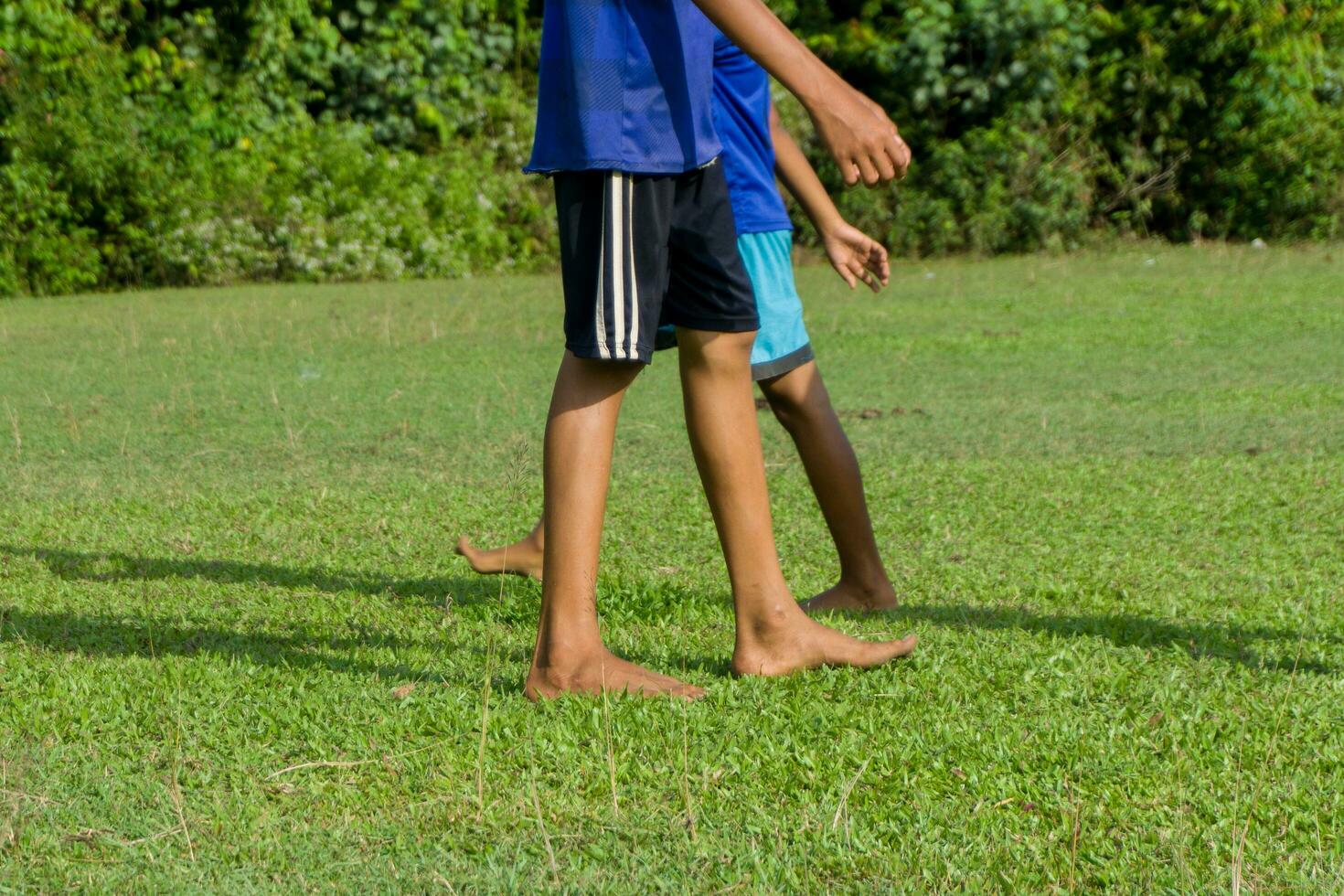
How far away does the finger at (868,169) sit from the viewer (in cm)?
264

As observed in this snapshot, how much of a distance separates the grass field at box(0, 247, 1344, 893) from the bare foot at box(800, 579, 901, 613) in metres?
0.08

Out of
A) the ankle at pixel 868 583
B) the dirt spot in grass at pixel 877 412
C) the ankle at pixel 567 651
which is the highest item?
the ankle at pixel 567 651

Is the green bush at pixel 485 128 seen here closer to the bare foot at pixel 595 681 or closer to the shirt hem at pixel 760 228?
the shirt hem at pixel 760 228

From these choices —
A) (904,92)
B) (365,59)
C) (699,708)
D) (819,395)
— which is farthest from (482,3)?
(699,708)

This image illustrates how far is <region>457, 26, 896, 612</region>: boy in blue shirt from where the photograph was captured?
384 cm

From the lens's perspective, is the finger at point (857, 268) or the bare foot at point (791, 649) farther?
the finger at point (857, 268)

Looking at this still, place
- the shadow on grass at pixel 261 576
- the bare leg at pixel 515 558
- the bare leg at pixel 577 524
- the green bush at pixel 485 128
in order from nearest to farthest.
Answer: the bare leg at pixel 577 524
the shadow on grass at pixel 261 576
the bare leg at pixel 515 558
the green bush at pixel 485 128

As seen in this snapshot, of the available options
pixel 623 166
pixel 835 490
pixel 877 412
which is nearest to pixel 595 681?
pixel 623 166

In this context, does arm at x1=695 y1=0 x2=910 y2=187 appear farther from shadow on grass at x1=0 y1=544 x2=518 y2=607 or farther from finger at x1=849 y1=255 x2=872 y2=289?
shadow on grass at x1=0 y1=544 x2=518 y2=607

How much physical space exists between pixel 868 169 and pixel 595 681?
1.08 metres

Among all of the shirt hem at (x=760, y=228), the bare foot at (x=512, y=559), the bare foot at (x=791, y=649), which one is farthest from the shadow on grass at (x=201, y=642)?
the shirt hem at (x=760, y=228)

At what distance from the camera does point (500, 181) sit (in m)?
17.1

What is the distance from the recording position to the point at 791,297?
3.95m

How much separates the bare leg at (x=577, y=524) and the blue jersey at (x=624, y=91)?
40 centimetres
